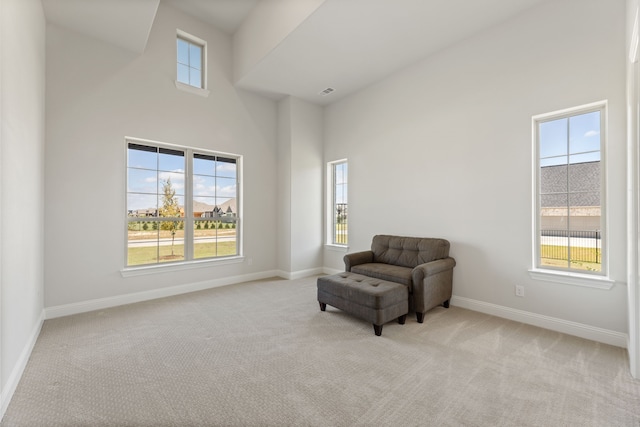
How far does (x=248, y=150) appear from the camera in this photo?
198 inches

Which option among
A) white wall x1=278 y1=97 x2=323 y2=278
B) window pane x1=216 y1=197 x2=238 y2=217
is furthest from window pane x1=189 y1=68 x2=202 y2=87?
window pane x1=216 y1=197 x2=238 y2=217

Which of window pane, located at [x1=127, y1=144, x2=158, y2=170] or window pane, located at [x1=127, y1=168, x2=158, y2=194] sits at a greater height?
window pane, located at [x1=127, y1=144, x2=158, y2=170]

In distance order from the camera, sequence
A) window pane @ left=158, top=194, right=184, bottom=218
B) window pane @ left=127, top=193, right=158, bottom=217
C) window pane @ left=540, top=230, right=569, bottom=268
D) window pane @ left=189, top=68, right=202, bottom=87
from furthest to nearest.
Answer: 1. window pane @ left=189, top=68, right=202, bottom=87
2. window pane @ left=158, top=194, right=184, bottom=218
3. window pane @ left=127, top=193, right=158, bottom=217
4. window pane @ left=540, top=230, right=569, bottom=268

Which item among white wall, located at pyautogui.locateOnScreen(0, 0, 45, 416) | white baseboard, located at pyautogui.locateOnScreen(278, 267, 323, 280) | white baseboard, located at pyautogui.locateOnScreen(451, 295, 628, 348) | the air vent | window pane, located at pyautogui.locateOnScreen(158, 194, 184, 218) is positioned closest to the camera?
white wall, located at pyautogui.locateOnScreen(0, 0, 45, 416)

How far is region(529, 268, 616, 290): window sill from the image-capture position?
8.54 feet

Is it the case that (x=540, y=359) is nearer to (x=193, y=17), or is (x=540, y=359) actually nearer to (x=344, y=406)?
(x=344, y=406)

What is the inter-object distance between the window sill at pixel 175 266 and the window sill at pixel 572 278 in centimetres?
413

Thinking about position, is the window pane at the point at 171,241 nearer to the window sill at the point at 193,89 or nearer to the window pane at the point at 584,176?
the window sill at the point at 193,89

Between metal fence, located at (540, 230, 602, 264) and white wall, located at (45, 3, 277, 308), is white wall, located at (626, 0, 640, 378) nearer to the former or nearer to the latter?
metal fence, located at (540, 230, 602, 264)

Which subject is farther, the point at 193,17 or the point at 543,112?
the point at 193,17

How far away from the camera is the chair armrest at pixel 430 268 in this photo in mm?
3104

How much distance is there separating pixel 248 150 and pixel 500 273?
→ 4172 mm

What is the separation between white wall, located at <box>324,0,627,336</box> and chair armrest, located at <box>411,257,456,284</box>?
25cm

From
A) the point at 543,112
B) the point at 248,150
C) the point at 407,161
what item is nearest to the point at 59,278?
the point at 248,150
